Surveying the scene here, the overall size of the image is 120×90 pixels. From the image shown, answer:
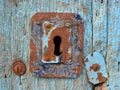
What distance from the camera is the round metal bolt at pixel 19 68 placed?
102cm

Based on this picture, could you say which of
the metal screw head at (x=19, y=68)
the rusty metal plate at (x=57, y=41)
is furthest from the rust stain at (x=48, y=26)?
the metal screw head at (x=19, y=68)

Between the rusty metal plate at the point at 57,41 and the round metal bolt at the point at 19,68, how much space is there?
1.2 inches

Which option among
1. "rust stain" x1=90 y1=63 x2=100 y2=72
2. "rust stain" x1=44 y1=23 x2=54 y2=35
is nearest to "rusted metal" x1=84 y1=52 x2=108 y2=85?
"rust stain" x1=90 y1=63 x2=100 y2=72

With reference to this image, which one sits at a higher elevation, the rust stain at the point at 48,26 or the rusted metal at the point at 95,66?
the rust stain at the point at 48,26

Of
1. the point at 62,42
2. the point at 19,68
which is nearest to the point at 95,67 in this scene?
the point at 62,42

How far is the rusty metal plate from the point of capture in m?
0.99

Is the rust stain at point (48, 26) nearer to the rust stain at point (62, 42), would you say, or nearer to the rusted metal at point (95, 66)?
the rust stain at point (62, 42)

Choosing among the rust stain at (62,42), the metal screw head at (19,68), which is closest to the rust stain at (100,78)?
the rust stain at (62,42)

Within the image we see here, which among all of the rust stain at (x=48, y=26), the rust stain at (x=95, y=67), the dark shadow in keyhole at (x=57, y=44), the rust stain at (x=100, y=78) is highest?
the rust stain at (x=48, y=26)

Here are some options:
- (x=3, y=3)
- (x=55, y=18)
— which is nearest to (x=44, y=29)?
(x=55, y=18)

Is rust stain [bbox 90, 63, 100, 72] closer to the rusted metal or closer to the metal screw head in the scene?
the rusted metal

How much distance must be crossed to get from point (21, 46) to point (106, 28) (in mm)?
261

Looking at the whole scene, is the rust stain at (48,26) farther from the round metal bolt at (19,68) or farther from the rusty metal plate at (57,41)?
the round metal bolt at (19,68)

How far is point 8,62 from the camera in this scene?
1028 millimetres
